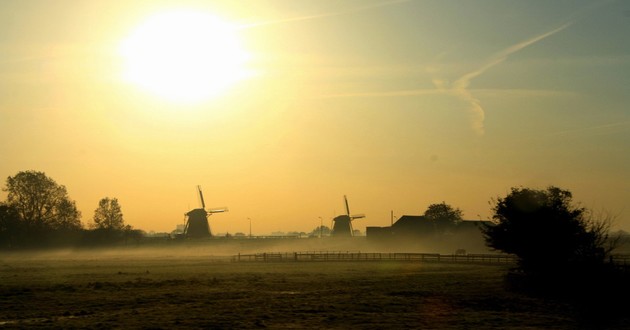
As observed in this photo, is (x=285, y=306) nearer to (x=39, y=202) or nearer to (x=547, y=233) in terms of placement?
(x=547, y=233)

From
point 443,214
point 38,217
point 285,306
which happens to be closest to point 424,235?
point 443,214

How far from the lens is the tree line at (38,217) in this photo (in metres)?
113

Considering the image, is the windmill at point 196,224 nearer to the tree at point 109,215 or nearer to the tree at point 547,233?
the tree at point 109,215

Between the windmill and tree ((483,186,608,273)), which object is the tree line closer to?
the windmill

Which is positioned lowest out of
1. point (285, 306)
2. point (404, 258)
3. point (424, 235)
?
point (285, 306)

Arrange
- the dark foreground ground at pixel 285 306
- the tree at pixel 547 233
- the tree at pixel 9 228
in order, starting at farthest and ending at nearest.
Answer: the tree at pixel 9 228, the tree at pixel 547 233, the dark foreground ground at pixel 285 306

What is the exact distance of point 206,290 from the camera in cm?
3709

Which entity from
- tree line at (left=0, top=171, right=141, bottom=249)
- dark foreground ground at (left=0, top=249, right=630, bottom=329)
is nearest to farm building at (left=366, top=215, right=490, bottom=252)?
tree line at (left=0, top=171, right=141, bottom=249)

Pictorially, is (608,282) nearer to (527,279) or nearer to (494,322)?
(527,279)

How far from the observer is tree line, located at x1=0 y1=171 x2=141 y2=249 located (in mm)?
113188

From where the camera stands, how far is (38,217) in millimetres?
119000

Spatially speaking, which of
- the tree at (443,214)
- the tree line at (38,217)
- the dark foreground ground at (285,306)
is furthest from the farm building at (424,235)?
the dark foreground ground at (285,306)

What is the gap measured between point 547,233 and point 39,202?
10481 cm

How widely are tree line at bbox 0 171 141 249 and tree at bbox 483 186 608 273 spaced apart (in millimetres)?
96050
